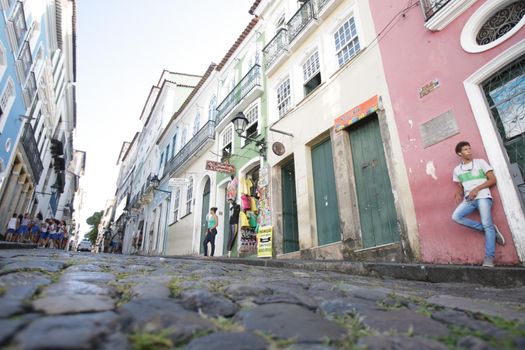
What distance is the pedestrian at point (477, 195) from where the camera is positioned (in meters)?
4.20

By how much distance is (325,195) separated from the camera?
26.0ft

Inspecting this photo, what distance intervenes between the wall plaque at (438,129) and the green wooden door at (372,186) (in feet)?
3.61

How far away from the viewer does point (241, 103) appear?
39.3 feet

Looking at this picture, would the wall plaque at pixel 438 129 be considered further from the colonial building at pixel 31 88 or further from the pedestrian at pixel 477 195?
the colonial building at pixel 31 88

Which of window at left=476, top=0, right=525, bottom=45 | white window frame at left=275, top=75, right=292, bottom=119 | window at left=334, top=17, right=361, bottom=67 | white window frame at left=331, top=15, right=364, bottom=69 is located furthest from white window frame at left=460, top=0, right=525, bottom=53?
white window frame at left=275, top=75, right=292, bottom=119

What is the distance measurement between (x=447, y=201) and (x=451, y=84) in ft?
6.67

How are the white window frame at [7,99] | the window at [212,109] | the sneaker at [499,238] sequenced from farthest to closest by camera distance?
1. the window at [212,109]
2. the white window frame at [7,99]
3. the sneaker at [499,238]

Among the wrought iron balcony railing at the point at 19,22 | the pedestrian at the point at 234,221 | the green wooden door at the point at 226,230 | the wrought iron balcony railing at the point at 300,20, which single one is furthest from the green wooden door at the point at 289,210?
the wrought iron balcony railing at the point at 19,22

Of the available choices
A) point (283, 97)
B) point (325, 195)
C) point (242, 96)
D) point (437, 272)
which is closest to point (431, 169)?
point (437, 272)


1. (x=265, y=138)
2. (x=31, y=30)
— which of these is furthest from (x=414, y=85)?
(x=31, y=30)

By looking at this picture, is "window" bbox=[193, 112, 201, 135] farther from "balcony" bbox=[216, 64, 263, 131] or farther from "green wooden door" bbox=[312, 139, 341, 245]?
"green wooden door" bbox=[312, 139, 341, 245]

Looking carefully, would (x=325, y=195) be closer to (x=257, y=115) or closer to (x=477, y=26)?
(x=477, y=26)

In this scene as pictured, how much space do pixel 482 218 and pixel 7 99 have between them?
53.3 ft

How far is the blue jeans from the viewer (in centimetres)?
417
